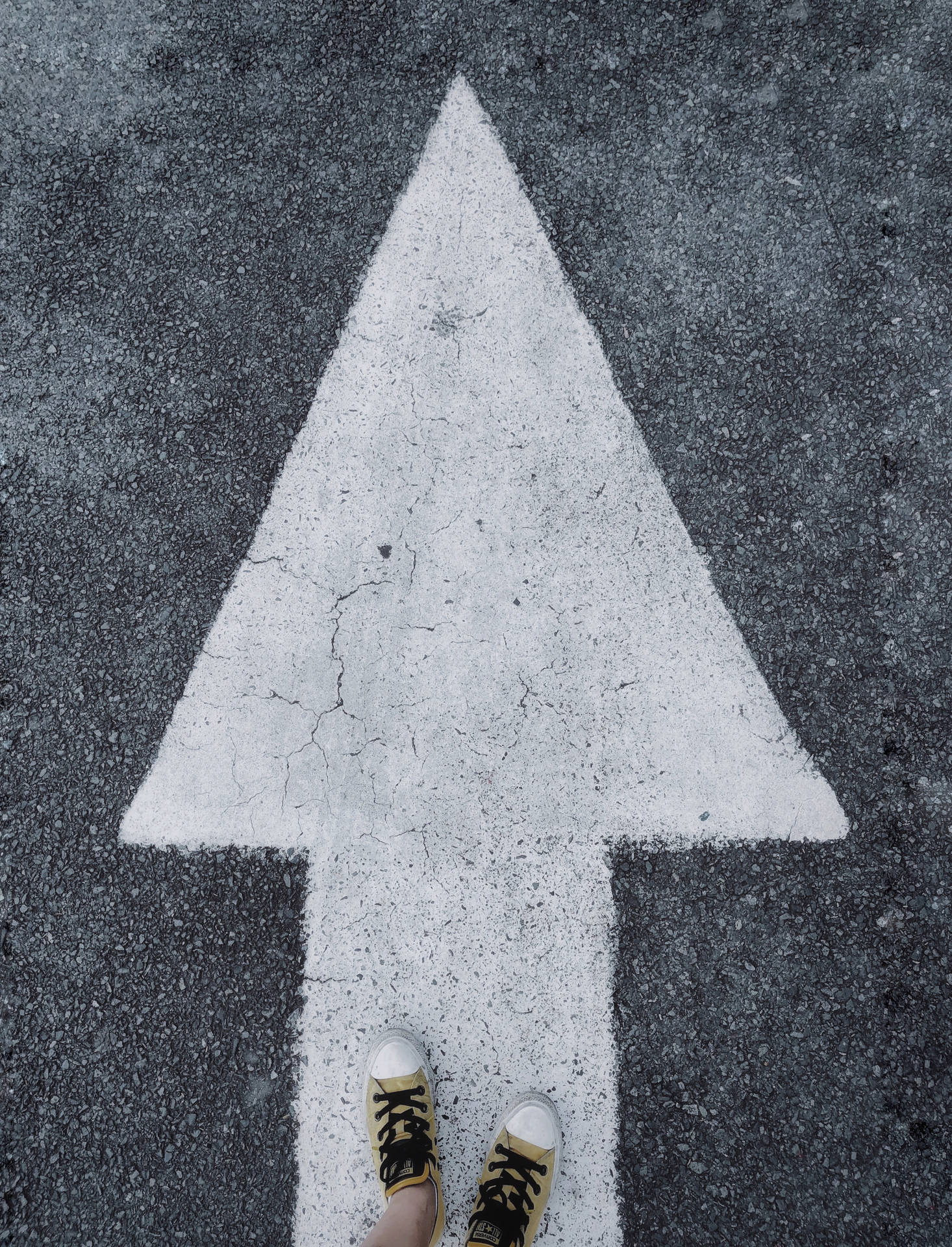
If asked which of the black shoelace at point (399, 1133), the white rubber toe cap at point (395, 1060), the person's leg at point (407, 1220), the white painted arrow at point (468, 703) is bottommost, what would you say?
the person's leg at point (407, 1220)

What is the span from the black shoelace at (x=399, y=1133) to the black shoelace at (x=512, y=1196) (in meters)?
0.23

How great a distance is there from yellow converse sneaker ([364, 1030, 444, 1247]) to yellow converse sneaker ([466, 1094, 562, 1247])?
0.51ft

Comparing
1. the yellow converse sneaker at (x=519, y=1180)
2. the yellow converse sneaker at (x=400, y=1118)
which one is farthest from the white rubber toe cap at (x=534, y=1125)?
the yellow converse sneaker at (x=400, y=1118)

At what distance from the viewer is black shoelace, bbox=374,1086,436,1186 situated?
2.05 m

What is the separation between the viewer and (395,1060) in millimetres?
2094

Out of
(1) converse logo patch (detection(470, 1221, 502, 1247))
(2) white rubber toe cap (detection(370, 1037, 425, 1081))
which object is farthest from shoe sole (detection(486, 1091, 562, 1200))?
(2) white rubber toe cap (detection(370, 1037, 425, 1081))

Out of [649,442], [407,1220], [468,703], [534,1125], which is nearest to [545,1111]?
[534,1125]

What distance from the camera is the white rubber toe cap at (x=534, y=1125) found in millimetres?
2045

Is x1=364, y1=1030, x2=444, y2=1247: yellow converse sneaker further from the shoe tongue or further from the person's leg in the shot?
the shoe tongue

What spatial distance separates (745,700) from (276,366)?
1930mm

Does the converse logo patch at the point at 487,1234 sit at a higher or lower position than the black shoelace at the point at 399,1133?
lower

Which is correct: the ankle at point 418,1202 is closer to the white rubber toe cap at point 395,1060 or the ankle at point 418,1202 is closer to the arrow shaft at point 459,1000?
→ the arrow shaft at point 459,1000

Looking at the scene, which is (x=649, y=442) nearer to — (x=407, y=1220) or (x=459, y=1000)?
(x=459, y=1000)

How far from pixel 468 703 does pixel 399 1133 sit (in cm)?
129
